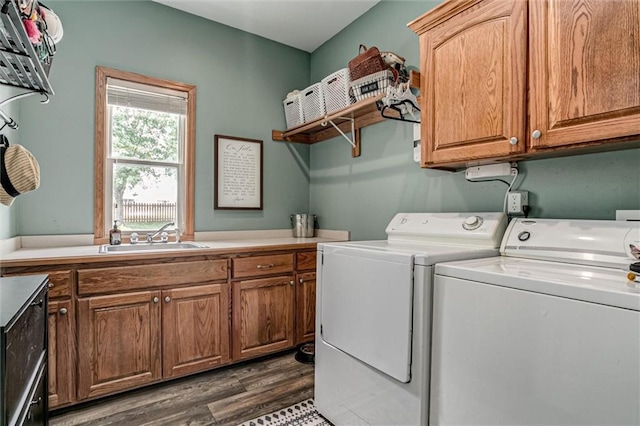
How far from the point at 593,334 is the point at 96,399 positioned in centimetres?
245

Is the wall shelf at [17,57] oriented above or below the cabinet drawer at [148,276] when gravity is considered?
above

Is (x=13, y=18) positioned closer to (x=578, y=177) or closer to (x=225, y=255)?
(x=225, y=255)

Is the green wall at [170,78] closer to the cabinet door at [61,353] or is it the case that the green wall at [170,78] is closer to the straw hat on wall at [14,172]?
the cabinet door at [61,353]

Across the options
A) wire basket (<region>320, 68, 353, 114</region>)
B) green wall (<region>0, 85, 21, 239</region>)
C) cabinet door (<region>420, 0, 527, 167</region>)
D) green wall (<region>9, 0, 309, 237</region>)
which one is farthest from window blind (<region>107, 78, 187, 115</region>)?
cabinet door (<region>420, 0, 527, 167</region>)

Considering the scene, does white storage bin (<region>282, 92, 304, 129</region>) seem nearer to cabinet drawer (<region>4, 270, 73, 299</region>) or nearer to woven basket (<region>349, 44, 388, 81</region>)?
woven basket (<region>349, 44, 388, 81</region>)

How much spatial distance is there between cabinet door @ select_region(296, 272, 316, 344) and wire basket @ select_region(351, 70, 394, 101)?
1.43 meters

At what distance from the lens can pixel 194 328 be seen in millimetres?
2244

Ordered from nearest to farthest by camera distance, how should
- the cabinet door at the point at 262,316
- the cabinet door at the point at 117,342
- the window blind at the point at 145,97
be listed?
1. the cabinet door at the point at 117,342
2. the cabinet door at the point at 262,316
3. the window blind at the point at 145,97

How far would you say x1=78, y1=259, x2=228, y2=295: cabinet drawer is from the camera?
192cm

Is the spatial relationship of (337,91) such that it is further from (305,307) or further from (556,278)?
(556,278)

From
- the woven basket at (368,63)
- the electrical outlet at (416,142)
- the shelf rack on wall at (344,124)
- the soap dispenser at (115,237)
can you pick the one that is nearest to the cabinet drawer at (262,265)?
the soap dispenser at (115,237)

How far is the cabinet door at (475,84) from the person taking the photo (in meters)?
1.46

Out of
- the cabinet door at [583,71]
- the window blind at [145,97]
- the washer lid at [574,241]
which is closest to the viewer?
the cabinet door at [583,71]

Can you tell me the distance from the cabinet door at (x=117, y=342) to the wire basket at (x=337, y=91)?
1.86 m
